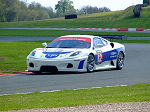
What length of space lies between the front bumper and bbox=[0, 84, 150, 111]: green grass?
355 cm

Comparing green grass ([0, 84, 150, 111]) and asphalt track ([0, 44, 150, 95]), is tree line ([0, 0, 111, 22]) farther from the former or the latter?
green grass ([0, 84, 150, 111])

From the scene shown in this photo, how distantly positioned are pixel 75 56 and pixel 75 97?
16.7 feet

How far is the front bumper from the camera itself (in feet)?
45.2

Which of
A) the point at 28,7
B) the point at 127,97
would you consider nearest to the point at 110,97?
the point at 127,97

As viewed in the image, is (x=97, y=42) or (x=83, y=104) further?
(x=97, y=42)

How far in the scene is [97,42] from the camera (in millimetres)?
15461

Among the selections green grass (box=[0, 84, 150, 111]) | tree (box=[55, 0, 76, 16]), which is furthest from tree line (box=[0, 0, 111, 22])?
green grass (box=[0, 84, 150, 111])

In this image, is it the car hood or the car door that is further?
the car door

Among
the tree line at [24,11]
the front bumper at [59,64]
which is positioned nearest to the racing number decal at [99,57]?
the front bumper at [59,64]

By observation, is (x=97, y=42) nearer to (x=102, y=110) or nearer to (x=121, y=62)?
(x=121, y=62)

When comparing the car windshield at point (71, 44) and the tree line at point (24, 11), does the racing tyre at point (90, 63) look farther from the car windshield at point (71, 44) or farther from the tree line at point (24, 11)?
the tree line at point (24, 11)

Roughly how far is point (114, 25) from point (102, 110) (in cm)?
6225

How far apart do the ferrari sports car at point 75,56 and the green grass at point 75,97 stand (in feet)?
11.7

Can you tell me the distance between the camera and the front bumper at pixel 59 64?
13.8 metres
